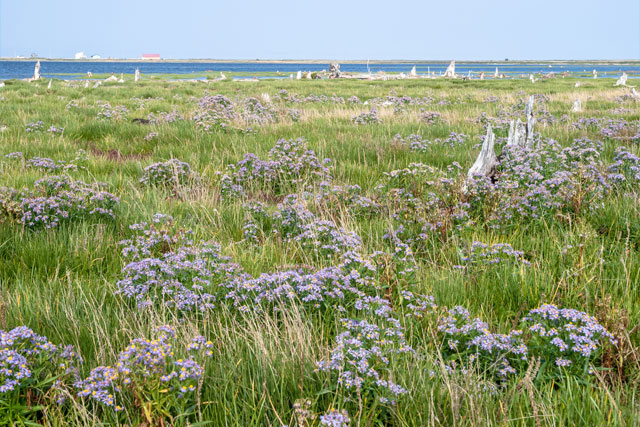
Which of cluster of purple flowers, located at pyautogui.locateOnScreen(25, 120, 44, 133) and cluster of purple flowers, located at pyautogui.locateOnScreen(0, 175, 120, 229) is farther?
cluster of purple flowers, located at pyautogui.locateOnScreen(25, 120, 44, 133)

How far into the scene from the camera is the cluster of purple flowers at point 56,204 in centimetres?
516

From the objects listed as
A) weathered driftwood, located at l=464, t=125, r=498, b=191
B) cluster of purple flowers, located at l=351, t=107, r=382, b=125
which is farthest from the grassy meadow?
cluster of purple flowers, located at l=351, t=107, r=382, b=125

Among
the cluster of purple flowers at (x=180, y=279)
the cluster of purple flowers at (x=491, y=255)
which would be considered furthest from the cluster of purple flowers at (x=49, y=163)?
the cluster of purple flowers at (x=491, y=255)

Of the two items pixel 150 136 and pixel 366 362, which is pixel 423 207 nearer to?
pixel 366 362

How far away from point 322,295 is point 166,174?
473 centimetres

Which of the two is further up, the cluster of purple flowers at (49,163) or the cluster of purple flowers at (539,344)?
the cluster of purple flowers at (49,163)

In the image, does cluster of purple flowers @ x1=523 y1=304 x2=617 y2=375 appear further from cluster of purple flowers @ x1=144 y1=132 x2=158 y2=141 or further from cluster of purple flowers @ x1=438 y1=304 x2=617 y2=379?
cluster of purple flowers @ x1=144 y1=132 x2=158 y2=141

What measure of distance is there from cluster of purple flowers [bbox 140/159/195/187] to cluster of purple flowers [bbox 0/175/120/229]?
46.7 inches

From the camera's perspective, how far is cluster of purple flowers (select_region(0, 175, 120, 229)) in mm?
5156

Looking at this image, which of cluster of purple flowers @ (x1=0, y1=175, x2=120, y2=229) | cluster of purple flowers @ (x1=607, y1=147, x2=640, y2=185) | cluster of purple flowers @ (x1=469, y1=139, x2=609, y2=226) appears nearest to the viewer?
cluster of purple flowers @ (x1=0, y1=175, x2=120, y2=229)

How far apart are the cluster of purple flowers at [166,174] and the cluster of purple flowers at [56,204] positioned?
1.19 meters

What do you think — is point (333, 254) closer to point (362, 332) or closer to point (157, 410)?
point (362, 332)

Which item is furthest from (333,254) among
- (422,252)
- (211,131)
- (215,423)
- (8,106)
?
(8,106)

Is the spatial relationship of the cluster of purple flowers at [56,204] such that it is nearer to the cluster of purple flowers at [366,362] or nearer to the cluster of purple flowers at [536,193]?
the cluster of purple flowers at [366,362]
